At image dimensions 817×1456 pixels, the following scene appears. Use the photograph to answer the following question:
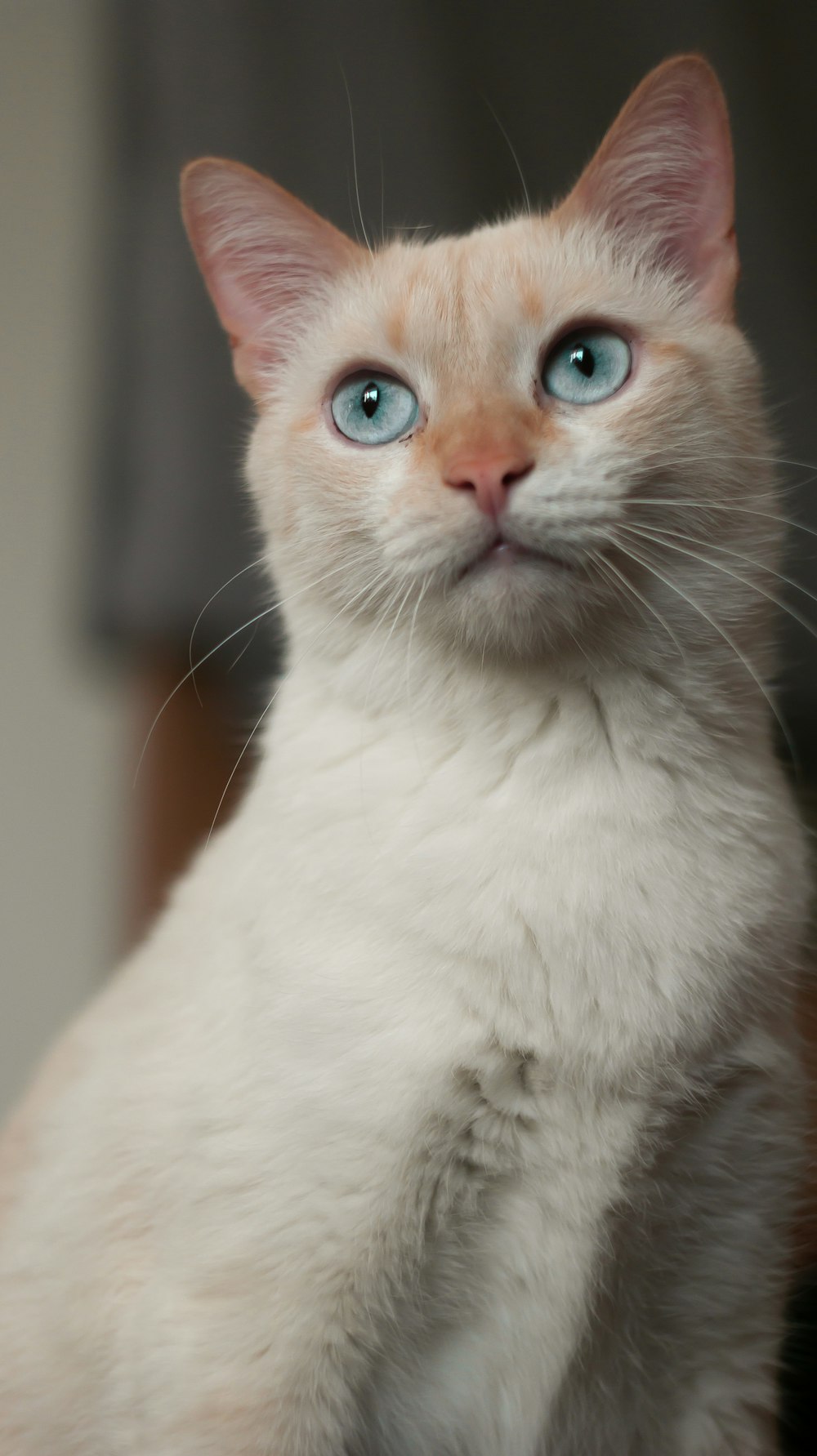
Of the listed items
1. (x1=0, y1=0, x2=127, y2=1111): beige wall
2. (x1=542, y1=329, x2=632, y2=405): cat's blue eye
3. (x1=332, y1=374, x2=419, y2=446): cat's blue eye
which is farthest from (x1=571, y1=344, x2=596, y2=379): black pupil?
(x1=0, y1=0, x2=127, y2=1111): beige wall

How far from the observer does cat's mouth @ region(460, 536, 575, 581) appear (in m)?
0.85

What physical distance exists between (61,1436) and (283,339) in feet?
3.55

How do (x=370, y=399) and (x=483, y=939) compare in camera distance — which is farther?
(x=370, y=399)

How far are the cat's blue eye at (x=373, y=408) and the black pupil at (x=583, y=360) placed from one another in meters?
0.14

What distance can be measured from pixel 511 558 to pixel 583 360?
0.21m

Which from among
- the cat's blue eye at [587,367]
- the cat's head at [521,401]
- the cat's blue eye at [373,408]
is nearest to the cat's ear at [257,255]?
the cat's head at [521,401]

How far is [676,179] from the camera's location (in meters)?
1.05

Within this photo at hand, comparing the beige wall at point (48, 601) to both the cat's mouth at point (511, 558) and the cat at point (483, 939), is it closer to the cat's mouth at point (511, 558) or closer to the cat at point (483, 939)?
the cat at point (483, 939)

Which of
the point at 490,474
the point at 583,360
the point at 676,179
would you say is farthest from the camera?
the point at 676,179

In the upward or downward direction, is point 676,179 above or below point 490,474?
above

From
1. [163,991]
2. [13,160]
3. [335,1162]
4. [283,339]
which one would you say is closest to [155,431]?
[13,160]

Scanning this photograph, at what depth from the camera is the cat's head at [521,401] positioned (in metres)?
0.85

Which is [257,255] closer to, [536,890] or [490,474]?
[490,474]

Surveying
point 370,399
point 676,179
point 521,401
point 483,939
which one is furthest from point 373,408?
point 483,939
